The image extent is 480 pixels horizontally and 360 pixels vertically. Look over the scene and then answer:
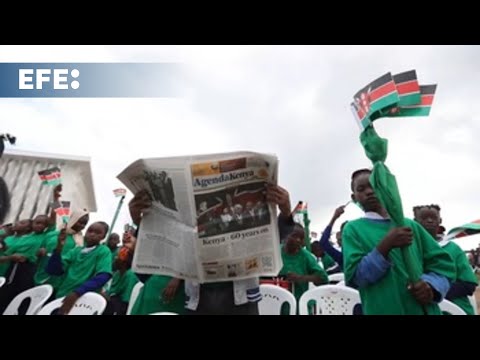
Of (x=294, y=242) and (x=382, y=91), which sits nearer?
(x=382, y=91)

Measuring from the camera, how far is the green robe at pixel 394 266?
66.6 inches

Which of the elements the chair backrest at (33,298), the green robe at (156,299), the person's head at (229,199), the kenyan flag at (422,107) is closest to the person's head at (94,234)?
the chair backrest at (33,298)

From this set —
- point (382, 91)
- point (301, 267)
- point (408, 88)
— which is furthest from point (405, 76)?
point (301, 267)

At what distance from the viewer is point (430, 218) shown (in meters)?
2.56

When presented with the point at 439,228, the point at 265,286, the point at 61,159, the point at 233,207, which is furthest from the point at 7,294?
the point at 61,159

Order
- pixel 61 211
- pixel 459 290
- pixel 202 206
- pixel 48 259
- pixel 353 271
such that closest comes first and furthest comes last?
pixel 202 206, pixel 353 271, pixel 459 290, pixel 48 259, pixel 61 211

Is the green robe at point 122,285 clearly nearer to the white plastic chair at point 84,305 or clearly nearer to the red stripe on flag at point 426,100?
the white plastic chair at point 84,305

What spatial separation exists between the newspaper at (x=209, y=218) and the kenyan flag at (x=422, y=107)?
855mm

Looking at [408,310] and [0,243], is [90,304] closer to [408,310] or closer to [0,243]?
[408,310]

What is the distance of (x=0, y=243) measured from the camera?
3670 millimetres

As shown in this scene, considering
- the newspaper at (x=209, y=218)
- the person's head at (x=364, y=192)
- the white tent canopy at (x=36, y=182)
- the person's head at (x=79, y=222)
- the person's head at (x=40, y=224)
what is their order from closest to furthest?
the newspaper at (x=209, y=218) → the person's head at (x=364, y=192) → the person's head at (x=79, y=222) → the person's head at (x=40, y=224) → the white tent canopy at (x=36, y=182)

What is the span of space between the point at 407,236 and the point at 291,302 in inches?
32.4

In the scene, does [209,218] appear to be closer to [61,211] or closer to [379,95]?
[379,95]

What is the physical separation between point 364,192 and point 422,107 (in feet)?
1.61
